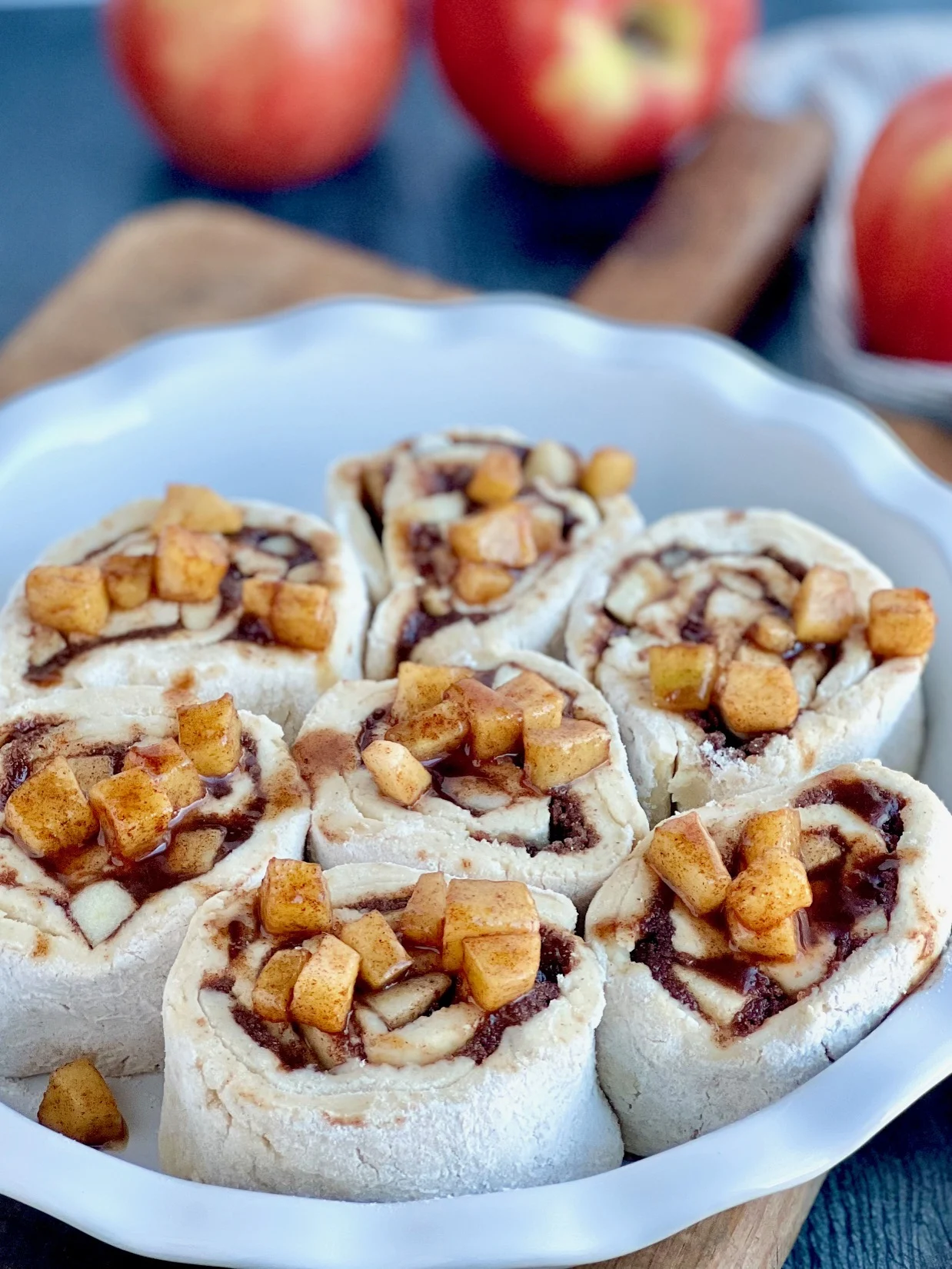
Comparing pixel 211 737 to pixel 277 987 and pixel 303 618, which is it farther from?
pixel 277 987

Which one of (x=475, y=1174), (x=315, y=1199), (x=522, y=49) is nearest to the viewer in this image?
(x=315, y=1199)

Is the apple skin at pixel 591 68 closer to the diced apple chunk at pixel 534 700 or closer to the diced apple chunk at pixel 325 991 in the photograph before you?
the diced apple chunk at pixel 534 700

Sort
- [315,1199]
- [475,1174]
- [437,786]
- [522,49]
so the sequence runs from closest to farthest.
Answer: [315,1199], [475,1174], [437,786], [522,49]

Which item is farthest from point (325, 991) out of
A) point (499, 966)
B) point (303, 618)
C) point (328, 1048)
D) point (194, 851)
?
point (303, 618)

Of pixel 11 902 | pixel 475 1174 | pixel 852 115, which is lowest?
pixel 475 1174

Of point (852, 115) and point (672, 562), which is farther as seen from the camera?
point (852, 115)

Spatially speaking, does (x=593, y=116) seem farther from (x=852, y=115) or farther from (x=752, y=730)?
(x=752, y=730)

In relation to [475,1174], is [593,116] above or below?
above

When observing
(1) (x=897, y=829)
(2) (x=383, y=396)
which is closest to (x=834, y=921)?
(1) (x=897, y=829)
